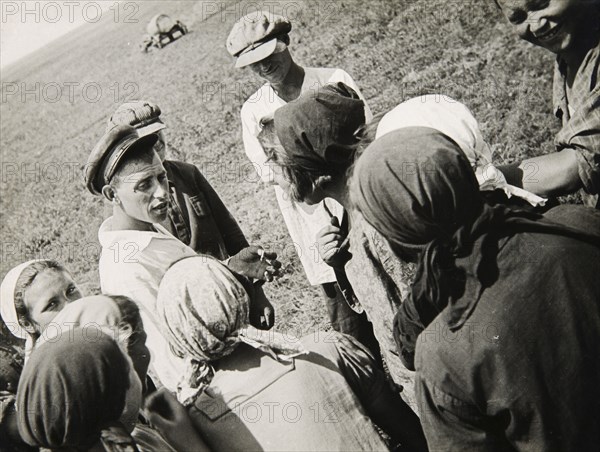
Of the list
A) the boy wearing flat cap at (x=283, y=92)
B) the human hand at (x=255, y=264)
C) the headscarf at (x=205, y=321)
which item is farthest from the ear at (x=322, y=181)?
the boy wearing flat cap at (x=283, y=92)

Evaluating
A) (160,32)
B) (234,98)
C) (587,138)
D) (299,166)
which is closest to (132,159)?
(299,166)

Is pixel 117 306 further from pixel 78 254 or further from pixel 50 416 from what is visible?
pixel 78 254

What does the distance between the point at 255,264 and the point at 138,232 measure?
22.7 inches

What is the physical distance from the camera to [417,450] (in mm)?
2629

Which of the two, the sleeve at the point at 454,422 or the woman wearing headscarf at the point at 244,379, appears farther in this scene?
the woman wearing headscarf at the point at 244,379

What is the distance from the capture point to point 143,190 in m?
2.87

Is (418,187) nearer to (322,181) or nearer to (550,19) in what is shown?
(322,181)

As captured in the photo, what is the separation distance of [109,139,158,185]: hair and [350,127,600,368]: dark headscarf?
4.37 ft

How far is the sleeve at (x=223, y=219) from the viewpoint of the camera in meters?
3.45

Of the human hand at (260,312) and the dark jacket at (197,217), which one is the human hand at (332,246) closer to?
the human hand at (260,312)

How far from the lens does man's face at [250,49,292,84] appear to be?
11.1 feet

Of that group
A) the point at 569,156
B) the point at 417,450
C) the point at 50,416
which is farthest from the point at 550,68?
the point at 50,416

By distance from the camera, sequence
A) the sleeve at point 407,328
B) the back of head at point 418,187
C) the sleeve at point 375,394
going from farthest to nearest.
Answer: the sleeve at point 375,394
the sleeve at point 407,328
the back of head at point 418,187
